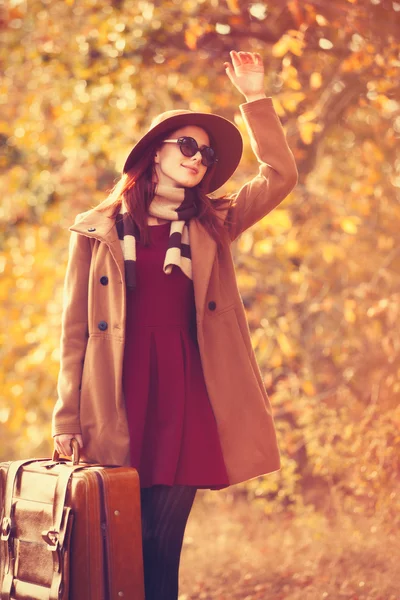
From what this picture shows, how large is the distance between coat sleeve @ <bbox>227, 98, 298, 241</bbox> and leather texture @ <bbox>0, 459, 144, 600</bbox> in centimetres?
123

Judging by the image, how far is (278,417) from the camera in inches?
312

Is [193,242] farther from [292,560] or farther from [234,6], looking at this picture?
[292,560]

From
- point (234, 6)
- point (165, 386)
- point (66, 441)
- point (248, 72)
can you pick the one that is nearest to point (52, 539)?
point (66, 441)

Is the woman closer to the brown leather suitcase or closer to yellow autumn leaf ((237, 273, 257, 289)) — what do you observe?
the brown leather suitcase

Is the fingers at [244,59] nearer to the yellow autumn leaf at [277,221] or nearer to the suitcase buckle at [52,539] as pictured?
the suitcase buckle at [52,539]

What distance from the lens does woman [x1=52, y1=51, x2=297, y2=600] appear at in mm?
3607

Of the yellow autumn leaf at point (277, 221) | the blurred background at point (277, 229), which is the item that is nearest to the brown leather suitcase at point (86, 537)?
the blurred background at point (277, 229)

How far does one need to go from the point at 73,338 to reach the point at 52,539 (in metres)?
0.80

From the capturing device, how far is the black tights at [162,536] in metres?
3.58

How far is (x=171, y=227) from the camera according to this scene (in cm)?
378

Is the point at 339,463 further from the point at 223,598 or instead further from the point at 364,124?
the point at 364,124

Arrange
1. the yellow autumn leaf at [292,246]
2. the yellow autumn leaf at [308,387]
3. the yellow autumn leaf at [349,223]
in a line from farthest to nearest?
the yellow autumn leaf at [308,387] < the yellow autumn leaf at [292,246] < the yellow autumn leaf at [349,223]

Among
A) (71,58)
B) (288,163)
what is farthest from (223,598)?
(71,58)

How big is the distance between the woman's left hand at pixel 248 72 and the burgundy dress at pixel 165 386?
0.78 meters
